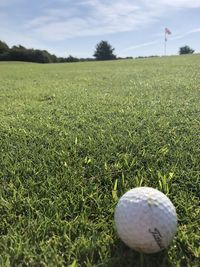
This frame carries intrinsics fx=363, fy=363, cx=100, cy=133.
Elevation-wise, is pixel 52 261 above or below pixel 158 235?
below

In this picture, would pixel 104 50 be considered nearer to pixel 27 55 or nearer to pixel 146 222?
pixel 27 55

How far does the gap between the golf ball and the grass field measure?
0.08 metres

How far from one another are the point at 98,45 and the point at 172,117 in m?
54.9

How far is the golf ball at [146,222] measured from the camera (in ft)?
5.18

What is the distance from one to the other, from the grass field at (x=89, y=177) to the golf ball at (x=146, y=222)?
0.08m

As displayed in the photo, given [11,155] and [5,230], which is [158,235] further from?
[11,155]

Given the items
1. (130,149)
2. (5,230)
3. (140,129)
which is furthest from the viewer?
(140,129)

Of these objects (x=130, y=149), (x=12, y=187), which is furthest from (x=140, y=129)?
(x=12, y=187)

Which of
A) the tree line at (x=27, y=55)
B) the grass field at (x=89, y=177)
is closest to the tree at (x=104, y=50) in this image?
the tree line at (x=27, y=55)

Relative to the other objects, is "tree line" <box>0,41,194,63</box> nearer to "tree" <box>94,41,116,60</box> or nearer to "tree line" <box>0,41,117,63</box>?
"tree line" <box>0,41,117,63</box>

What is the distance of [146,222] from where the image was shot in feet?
5.22

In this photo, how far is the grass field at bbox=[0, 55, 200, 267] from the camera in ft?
5.50

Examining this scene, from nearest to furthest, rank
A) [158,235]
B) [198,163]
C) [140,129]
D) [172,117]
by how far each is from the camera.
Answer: [158,235], [198,163], [140,129], [172,117]

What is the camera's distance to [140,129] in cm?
307
